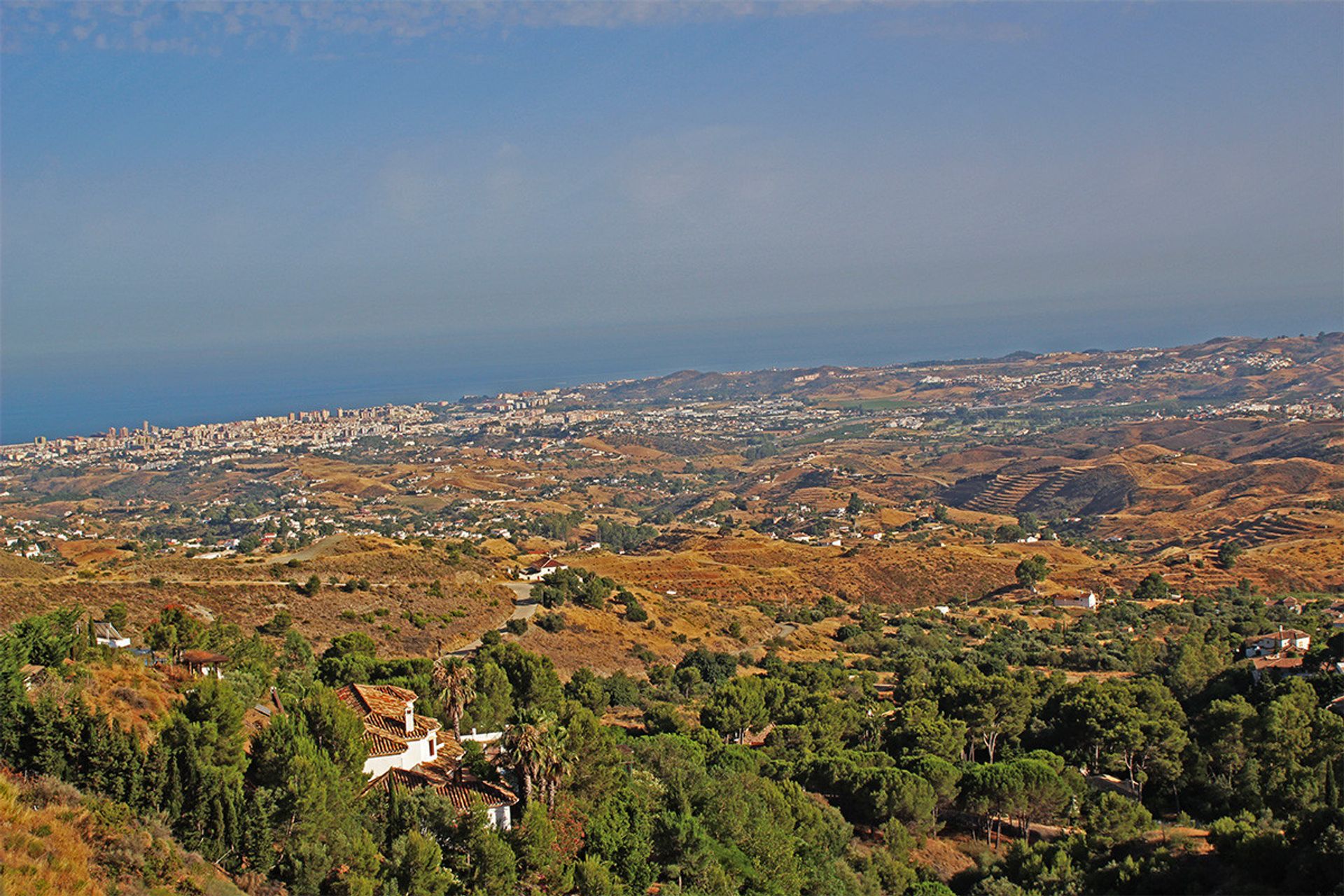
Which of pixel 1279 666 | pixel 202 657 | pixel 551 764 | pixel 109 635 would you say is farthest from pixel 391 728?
pixel 1279 666

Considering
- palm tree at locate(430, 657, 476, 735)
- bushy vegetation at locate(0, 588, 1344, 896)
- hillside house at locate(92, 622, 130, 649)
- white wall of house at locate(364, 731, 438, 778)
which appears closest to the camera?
bushy vegetation at locate(0, 588, 1344, 896)

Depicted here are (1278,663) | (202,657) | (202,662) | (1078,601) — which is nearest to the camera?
(202,662)

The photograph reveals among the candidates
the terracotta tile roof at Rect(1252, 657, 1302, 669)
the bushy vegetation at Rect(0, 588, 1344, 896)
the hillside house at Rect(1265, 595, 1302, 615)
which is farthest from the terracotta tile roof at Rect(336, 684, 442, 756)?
the hillside house at Rect(1265, 595, 1302, 615)

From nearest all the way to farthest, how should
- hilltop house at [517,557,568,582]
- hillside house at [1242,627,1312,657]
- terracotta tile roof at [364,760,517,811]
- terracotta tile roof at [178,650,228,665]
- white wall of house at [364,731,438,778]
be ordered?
terracotta tile roof at [364,760,517,811]
white wall of house at [364,731,438,778]
terracotta tile roof at [178,650,228,665]
hillside house at [1242,627,1312,657]
hilltop house at [517,557,568,582]

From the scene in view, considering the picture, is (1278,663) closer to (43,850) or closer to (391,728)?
(391,728)

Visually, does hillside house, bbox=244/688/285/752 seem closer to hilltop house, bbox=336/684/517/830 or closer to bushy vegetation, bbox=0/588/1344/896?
bushy vegetation, bbox=0/588/1344/896
